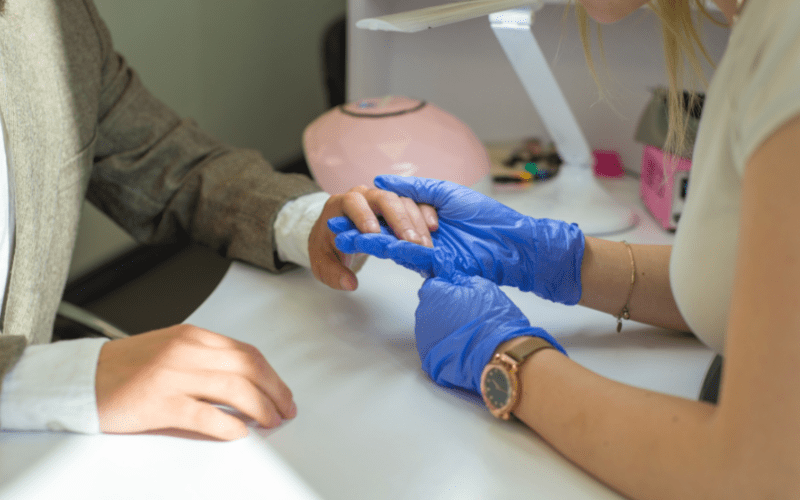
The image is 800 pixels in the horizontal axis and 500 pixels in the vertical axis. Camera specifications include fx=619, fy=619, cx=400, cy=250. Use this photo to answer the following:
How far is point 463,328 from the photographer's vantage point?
24.1 inches

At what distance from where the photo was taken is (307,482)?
0.50m

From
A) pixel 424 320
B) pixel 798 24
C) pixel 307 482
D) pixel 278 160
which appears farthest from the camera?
pixel 278 160

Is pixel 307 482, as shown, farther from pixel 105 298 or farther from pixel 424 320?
pixel 105 298

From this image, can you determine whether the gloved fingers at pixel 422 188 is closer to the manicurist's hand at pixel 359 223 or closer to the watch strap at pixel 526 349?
the manicurist's hand at pixel 359 223

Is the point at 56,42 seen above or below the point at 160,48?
above

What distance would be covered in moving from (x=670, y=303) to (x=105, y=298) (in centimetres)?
156

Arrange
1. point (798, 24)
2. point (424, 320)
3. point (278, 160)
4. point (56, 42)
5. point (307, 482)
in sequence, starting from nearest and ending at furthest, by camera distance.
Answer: point (798, 24)
point (307, 482)
point (424, 320)
point (56, 42)
point (278, 160)

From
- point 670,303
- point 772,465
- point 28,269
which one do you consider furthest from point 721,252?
point 28,269

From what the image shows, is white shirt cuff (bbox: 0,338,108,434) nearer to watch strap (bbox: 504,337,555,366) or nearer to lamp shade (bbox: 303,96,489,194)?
watch strap (bbox: 504,337,555,366)

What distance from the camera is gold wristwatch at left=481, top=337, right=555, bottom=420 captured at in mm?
559

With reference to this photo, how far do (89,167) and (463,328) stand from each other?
612mm

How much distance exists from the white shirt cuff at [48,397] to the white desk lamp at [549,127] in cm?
52

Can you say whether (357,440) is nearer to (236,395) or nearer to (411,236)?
(236,395)

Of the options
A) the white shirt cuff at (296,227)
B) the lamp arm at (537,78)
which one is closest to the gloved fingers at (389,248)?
the white shirt cuff at (296,227)
